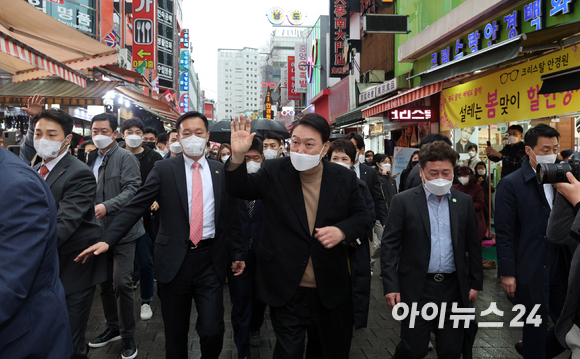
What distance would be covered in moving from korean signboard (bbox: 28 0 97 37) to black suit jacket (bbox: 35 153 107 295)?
10903mm

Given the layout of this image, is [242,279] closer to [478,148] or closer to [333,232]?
[333,232]

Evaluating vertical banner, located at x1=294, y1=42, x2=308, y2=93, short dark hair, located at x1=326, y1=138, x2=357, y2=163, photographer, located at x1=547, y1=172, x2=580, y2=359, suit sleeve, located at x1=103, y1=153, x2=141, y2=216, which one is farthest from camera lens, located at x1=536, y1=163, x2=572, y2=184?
vertical banner, located at x1=294, y1=42, x2=308, y2=93

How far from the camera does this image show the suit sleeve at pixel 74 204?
9.71 ft

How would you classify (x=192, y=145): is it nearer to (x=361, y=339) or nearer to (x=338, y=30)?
(x=361, y=339)

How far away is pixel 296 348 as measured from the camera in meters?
2.76

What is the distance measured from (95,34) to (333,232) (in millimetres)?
14187

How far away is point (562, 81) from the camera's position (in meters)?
5.91

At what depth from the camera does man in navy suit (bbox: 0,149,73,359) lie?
63.1 inches

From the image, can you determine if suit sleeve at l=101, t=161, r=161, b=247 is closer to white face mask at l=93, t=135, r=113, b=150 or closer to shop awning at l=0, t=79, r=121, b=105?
white face mask at l=93, t=135, r=113, b=150

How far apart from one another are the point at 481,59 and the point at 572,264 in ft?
17.1

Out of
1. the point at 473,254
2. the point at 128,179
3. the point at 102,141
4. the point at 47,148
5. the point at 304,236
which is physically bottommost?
the point at 473,254

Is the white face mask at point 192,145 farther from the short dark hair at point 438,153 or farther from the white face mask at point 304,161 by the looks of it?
the short dark hair at point 438,153

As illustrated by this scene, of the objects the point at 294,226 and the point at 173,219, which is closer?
the point at 294,226

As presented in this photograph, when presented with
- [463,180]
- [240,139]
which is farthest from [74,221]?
[463,180]
